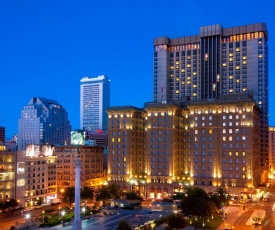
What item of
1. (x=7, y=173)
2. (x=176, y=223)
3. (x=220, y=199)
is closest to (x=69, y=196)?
(x=7, y=173)

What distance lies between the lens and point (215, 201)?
379 ft

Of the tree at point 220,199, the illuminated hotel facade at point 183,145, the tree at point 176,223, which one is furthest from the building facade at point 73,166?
the tree at point 176,223

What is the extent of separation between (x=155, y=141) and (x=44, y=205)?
180 feet

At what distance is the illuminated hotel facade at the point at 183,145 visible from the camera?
519 feet

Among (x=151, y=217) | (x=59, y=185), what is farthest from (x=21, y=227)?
(x=59, y=185)

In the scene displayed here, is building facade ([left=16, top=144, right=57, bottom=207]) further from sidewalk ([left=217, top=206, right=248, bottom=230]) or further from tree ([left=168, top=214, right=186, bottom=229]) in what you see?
sidewalk ([left=217, top=206, right=248, bottom=230])

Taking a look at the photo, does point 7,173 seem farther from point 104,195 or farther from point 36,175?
point 104,195

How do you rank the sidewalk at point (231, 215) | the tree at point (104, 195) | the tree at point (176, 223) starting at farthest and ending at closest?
the tree at point (104, 195)
the sidewalk at point (231, 215)
the tree at point (176, 223)

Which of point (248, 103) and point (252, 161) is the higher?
point (248, 103)

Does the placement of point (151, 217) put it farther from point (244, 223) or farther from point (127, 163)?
point (127, 163)

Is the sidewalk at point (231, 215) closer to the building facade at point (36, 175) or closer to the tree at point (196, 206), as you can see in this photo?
the tree at point (196, 206)

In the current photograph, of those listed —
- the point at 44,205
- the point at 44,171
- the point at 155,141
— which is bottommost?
the point at 44,205

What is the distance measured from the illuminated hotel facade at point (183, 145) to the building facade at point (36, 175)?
33.7 meters

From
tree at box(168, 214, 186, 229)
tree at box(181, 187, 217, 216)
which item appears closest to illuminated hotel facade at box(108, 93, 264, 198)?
tree at box(181, 187, 217, 216)
